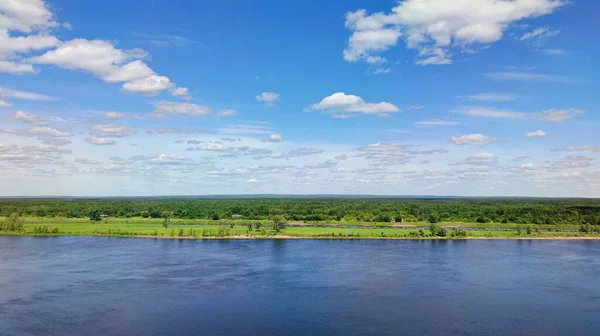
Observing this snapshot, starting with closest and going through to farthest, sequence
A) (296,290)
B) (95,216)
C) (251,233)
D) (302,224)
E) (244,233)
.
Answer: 1. (296,290)
2. (244,233)
3. (251,233)
4. (302,224)
5. (95,216)

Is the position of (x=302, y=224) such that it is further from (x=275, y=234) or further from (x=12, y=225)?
(x=12, y=225)

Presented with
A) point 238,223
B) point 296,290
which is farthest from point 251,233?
point 296,290

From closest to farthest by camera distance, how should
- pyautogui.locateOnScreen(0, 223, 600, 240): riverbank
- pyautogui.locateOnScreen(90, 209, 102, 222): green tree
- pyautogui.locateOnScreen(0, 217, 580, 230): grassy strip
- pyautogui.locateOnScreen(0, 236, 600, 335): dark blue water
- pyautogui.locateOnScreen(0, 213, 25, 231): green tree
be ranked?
pyautogui.locateOnScreen(0, 236, 600, 335): dark blue water
pyautogui.locateOnScreen(0, 223, 600, 240): riverbank
pyautogui.locateOnScreen(0, 213, 25, 231): green tree
pyautogui.locateOnScreen(0, 217, 580, 230): grassy strip
pyautogui.locateOnScreen(90, 209, 102, 222): green tree

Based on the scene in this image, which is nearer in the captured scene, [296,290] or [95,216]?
[296,290]

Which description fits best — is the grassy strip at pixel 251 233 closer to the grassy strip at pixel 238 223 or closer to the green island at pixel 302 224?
the green island at pixel 302 224

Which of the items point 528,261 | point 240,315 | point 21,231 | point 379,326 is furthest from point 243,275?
point 21,231

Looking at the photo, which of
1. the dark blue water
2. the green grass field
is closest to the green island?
the green grass field

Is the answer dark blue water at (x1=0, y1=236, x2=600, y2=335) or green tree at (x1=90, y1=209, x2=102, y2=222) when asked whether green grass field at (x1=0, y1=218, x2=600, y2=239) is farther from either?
green tree at (x1=90, y1=209, x2=102, y2=222)

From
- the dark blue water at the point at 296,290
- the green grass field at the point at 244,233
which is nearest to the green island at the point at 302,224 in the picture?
the green grass field at the point at 244,233

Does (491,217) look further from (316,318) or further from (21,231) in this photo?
(21,231)
